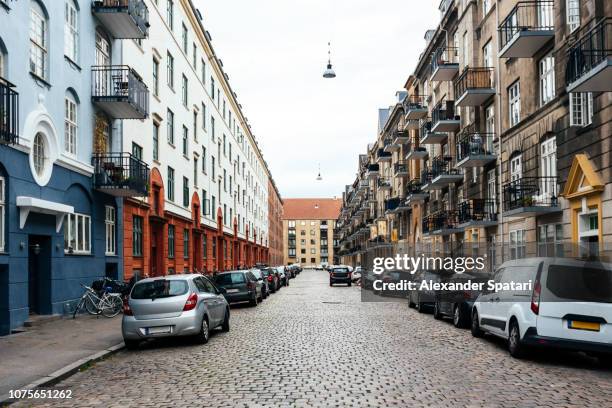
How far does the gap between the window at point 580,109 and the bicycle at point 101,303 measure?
14027 millimetres

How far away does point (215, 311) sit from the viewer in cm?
1402

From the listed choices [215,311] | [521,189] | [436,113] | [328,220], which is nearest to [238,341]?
[215,311]

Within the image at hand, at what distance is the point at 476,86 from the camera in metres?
26.5

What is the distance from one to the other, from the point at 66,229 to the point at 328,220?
140 metres

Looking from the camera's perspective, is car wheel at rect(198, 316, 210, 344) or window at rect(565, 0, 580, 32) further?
window at rect(565, 0, 580, 32)

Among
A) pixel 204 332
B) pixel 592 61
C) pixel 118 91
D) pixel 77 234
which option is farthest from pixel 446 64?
pixel 204 332

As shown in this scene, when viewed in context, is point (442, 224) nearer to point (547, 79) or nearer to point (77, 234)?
point (547, 79)

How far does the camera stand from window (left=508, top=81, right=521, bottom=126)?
23.1m

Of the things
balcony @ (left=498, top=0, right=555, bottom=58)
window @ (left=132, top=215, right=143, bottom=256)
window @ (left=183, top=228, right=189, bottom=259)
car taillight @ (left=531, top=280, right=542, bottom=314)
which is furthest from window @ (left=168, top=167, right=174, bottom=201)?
car taillight @ (left=531, top=280, right=542, bottom=314)

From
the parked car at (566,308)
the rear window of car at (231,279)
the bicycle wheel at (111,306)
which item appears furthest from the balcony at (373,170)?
the parked car at (566,308)

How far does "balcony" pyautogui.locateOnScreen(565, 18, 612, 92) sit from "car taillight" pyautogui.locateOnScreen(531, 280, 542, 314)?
239 inches

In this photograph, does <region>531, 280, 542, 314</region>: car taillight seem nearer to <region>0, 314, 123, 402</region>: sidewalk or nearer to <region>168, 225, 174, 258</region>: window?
<region>0, 314, 123, 402</region>: sidewalk

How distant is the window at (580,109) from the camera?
1738 centimetres

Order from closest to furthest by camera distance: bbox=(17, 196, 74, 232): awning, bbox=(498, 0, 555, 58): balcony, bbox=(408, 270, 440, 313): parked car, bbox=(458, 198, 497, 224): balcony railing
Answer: bbox=(17, 196, 74, 232): awning, bbox=(408, 270, 440, 313): parked car, bbox=(498, 0, 555, 58): balcony, bbox=(458, 198, 497, 224): balcony railing
